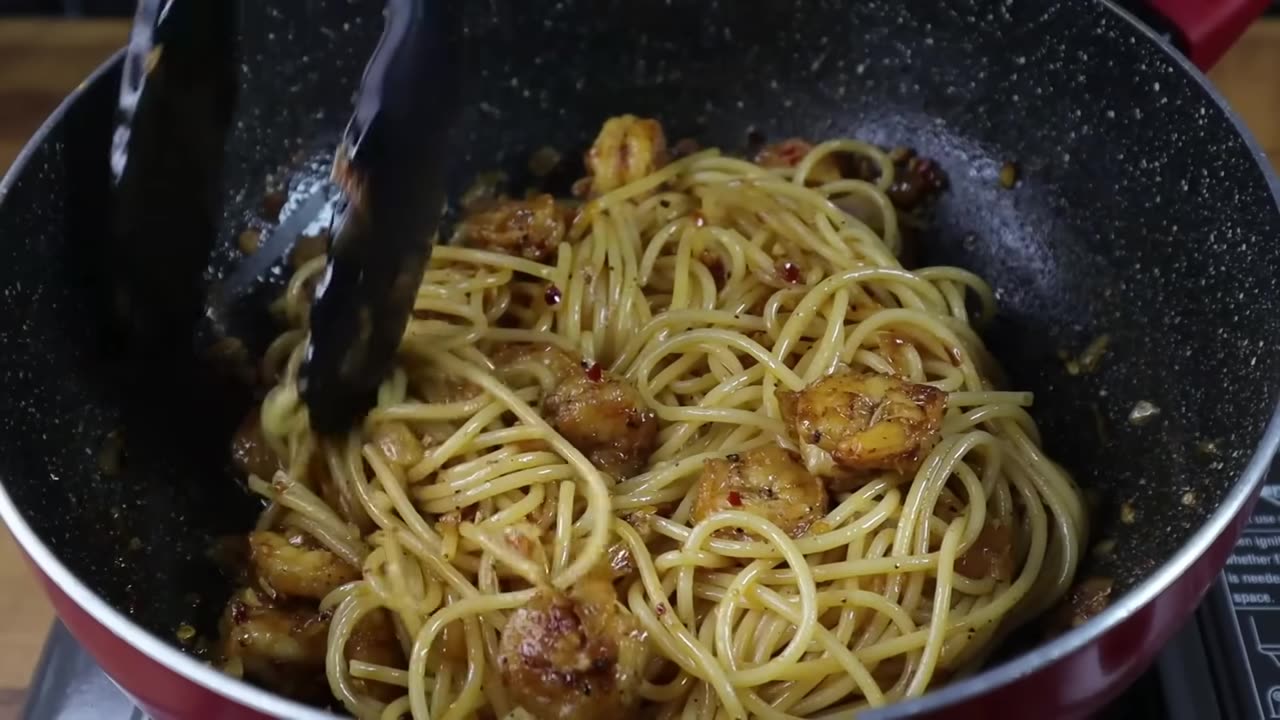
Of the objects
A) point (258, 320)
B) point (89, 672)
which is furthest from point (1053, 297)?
point (89, 672)

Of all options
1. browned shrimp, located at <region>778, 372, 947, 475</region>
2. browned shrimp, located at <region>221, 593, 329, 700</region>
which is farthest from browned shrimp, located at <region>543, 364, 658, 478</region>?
browned shrimp, located at <region>221, 593, 329, 700</region>

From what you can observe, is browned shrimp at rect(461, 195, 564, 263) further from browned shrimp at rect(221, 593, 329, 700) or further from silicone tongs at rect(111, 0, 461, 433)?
browned shrimp at rect(221, 593, 329, 700)

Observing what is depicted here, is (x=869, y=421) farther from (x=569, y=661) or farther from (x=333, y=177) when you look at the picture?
(x=333, y=177)

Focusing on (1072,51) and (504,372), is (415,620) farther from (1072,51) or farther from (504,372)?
(1072,51)

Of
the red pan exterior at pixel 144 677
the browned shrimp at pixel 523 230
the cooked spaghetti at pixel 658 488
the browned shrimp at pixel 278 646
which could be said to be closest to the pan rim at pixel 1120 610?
the cooked spaghetti at pixel 658 488

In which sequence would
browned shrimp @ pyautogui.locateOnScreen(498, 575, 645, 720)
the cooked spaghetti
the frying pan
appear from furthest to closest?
the cooked spaghetti, browned shrimp @ pyautogui.locateOnScreen(498, 575, 645, 720), the frying pan

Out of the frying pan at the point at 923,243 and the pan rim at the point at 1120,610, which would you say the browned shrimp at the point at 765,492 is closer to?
the frying pan at the point at 923,243

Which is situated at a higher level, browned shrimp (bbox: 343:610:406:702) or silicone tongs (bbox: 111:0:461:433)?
silicone tongs (bbox: 111:0:461:433)
